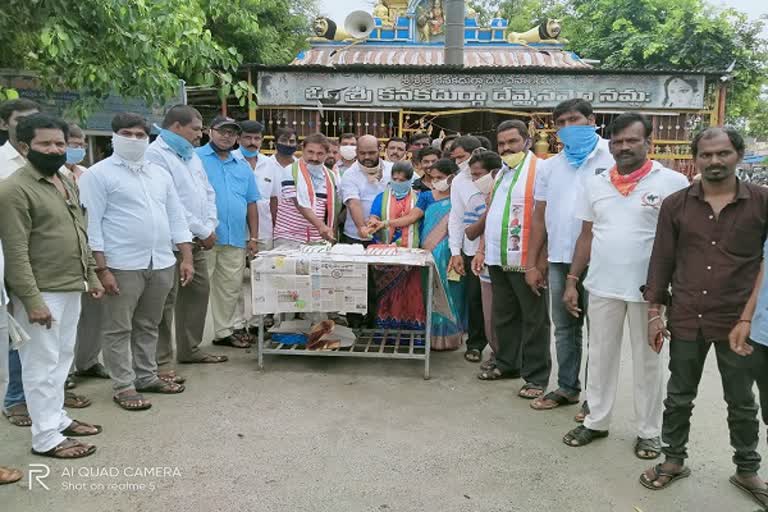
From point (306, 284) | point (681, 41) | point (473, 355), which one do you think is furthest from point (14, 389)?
point (681, 41)

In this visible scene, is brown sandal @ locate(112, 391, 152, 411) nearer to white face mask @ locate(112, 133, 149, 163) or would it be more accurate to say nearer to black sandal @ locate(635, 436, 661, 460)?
white face mask @ locate(112, 133, 149, 163)

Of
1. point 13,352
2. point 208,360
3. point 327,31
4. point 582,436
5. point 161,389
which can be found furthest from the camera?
point 327,31

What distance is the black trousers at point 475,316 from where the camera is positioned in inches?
199

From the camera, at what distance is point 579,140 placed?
142 inches

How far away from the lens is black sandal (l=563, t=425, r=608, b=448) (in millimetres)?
3441

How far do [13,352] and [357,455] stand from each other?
2.12 m

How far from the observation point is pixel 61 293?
3.18 meters

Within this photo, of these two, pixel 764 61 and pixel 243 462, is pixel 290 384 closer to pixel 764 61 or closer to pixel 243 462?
pixel 243 462

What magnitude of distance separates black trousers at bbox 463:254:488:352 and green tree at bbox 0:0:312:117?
3109mm

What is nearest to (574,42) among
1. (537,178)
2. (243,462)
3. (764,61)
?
(764,61)

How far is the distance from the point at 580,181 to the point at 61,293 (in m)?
2.98

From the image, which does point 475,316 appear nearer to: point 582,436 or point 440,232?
point 440,232

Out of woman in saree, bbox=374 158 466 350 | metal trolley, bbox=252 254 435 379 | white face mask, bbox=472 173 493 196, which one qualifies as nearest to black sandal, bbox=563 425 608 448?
metal trolley, bbox=252 254 435 379

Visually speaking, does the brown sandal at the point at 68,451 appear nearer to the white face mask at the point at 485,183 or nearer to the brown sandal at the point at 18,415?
the brown sandal at the point at 18,415
